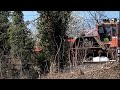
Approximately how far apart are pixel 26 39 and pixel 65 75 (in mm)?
A: 5694

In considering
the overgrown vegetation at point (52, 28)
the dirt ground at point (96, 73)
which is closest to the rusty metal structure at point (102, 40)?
the overgrown vegetation at point (52, 28)

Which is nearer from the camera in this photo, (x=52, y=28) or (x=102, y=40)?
(x=52, y=28)

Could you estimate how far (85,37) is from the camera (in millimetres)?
16641

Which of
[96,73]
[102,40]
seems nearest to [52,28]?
[102,40]

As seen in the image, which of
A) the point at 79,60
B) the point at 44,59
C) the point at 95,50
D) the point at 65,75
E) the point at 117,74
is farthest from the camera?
the point at 95,50

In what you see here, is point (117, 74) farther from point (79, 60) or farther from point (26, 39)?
point (26, 39)

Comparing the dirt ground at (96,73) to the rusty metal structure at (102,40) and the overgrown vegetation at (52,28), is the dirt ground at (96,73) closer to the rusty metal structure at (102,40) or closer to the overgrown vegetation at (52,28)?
the rusty metal structure at (102,40)

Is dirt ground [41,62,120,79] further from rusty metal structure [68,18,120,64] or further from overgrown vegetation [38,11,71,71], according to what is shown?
overgrown vegetation [38,11,71,71]

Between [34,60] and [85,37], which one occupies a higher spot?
[85,37]

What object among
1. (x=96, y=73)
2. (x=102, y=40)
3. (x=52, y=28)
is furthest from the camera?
(x=102, y=40)

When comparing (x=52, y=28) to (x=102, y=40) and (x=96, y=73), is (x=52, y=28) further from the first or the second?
(x=96, y=73)
